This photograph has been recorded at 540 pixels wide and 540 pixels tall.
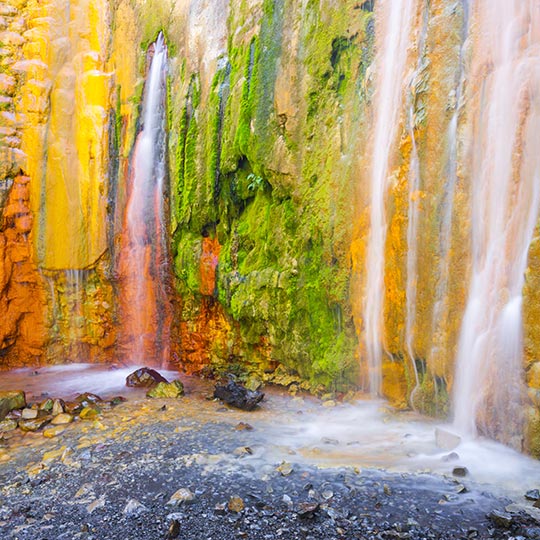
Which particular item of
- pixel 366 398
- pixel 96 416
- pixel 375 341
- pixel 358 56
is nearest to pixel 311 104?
pixel 358 56

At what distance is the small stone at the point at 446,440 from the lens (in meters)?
4.48

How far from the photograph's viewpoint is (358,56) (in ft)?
21.8

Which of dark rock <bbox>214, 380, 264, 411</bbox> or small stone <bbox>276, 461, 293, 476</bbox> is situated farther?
dark rock <bbox>214, 380, 264, 411</bbox>

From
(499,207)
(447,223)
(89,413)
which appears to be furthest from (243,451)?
(499,207)

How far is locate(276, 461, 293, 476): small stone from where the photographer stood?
4.05 metres

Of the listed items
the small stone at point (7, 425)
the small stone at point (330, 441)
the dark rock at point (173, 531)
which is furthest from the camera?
the small stone at point (7, 425)

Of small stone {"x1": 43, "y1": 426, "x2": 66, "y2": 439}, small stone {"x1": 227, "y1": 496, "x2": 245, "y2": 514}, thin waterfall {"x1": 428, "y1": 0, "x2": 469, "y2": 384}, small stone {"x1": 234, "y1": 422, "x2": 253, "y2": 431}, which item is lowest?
small stone {"x1": 43, "y1": 426, "x2": 66, "y2": 439}

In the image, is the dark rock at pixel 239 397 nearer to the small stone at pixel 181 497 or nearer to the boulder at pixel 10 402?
the small stone at pixel 181 497

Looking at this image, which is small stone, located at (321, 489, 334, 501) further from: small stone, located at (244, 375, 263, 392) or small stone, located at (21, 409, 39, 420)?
small stone, located at (21, 409, 39, 420)

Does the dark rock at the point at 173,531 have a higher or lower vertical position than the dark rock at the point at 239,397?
higher

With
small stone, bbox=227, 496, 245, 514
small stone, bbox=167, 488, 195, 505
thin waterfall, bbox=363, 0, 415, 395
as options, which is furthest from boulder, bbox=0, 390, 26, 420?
thin waterfall, bbox=363, 0, 415, 395

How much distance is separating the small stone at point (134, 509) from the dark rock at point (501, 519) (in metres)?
2.57

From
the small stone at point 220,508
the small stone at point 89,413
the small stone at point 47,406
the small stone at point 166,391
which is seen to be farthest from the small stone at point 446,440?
the small stone at point 47,406

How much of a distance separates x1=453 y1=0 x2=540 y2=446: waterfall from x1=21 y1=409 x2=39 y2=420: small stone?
533 cm
